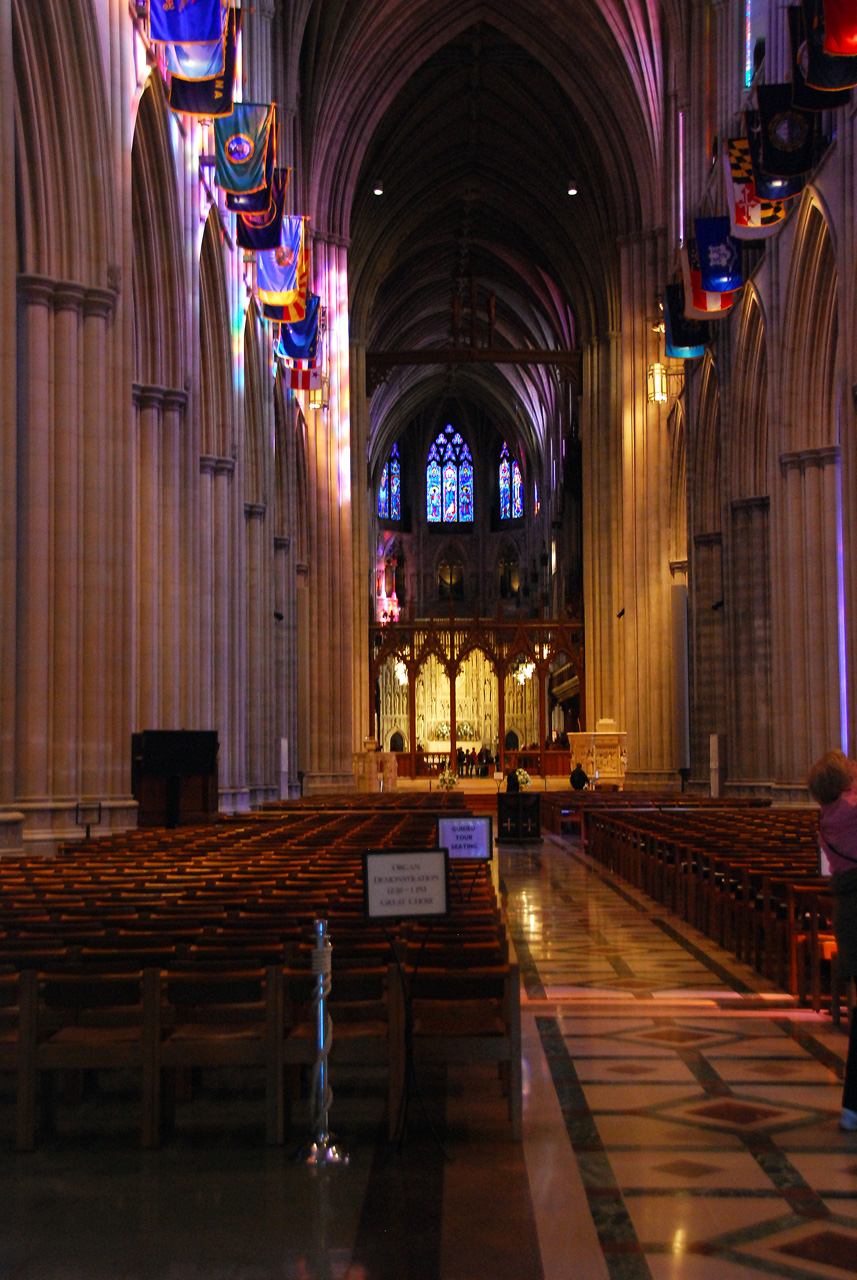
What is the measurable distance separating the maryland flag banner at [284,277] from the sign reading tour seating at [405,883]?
19.3 meters

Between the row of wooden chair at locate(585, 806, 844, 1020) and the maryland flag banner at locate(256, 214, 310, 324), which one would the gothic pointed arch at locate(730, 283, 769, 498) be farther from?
the row of wooden chair at locate(585, 806, 844, 1020)

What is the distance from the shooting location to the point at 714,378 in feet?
89.8

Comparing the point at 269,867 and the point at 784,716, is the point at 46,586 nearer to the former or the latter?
the point at 269,867

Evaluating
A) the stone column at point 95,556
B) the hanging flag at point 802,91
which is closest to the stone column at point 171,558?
the stone column at point 95,556

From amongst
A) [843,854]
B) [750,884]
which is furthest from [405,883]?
[750,884]

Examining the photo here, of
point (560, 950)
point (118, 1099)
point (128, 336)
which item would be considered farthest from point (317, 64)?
point (118, 1099)

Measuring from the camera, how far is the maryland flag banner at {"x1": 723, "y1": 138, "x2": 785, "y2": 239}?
1880cm

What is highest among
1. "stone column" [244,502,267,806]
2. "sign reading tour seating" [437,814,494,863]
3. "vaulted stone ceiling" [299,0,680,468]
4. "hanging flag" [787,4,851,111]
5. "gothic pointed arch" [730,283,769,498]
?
"vaulted stone ceiling" [299,0,680,468]

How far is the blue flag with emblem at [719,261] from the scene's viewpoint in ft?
72.1

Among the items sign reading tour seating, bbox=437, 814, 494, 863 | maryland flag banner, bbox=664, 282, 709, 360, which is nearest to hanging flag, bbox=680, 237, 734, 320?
maryland flag banner, bbox=664, 282, 709, 360

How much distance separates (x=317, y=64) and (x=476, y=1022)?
33707 millimetres

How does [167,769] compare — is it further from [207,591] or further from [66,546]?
[207,591]

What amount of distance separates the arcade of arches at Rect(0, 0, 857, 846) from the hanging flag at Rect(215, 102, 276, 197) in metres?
0.64

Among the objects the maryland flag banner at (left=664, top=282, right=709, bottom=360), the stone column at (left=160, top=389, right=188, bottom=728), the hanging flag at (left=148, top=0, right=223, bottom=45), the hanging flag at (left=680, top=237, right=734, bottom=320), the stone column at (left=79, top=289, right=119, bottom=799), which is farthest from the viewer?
the maryland flag banner at (left=664, top=282, right=709, bottom=360)
